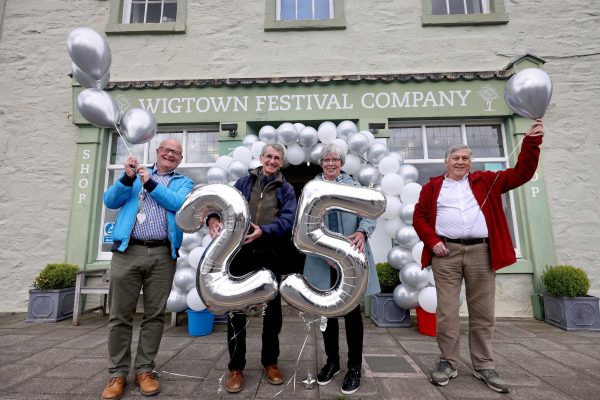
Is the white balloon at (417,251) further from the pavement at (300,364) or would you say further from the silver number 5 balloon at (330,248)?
the silver number 5 balloon at (330,248)

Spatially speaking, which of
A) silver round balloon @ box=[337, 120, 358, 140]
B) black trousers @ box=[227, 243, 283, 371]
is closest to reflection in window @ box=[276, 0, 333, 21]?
silver round balloon @ box=[337, 120, 358, 140]

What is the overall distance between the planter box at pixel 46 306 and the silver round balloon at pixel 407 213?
4627 millimetres

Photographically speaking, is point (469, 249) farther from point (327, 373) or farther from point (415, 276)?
point (327, 373)

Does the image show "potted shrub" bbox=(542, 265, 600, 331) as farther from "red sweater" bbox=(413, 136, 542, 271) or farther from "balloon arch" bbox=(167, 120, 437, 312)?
"red sweater" bbox=(413, 136, 542, 271)

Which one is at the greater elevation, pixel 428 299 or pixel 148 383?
pixel 428 299

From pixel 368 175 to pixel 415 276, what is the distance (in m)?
1.31

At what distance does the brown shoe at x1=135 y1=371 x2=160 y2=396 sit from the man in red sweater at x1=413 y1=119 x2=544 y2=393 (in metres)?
2.02

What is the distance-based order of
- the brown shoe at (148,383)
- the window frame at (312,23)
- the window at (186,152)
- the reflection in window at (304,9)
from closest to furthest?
the brown shoe at (148,383) → the window at (186,152) → the window frame at (312,23) → the reflection in window at (304,9)

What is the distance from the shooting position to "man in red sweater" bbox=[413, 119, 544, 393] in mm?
2539

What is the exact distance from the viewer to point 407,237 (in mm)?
3848

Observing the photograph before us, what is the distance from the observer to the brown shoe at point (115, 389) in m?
2.24

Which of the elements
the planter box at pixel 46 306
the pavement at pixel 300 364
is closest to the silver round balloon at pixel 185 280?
the pavement at pixel 300 364

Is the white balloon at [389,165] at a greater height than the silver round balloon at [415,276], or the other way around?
the white balloon at [389,165]

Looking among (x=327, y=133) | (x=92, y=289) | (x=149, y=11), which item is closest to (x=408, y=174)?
(x=327, y=133)
